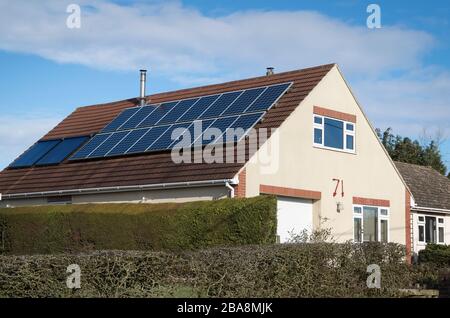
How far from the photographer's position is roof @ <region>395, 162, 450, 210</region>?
32312 mm

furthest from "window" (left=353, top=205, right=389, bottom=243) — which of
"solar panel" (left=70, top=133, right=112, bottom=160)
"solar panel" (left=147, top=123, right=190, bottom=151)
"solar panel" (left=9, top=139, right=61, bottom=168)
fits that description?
"solar panel" (left=9, top=139, right=61, bottom=168)

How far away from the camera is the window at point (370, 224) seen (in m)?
25.6

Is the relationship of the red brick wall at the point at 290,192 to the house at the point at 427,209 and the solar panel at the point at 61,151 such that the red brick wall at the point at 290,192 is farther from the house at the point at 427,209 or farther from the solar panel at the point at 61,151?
the solar panel at the point at 61,151

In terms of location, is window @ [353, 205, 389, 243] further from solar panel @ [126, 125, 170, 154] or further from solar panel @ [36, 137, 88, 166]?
solar panel @ [36, 137, 88, 166]

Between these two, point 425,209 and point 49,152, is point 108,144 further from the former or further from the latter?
point 425,209

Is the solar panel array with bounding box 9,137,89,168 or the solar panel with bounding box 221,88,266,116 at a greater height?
the solar panel with bounding box 221,88,266,116

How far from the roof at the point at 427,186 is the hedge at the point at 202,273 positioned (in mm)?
18586

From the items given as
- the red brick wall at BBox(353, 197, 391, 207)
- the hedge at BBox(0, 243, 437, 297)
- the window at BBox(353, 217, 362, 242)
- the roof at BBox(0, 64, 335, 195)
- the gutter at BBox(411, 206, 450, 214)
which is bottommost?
the hedge at BBox(0, 243, 437, 297)

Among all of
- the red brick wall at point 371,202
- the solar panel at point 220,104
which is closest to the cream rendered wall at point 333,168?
the red brick wall at point 371,202

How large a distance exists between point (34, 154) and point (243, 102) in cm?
1025

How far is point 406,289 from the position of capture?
15.1 metres

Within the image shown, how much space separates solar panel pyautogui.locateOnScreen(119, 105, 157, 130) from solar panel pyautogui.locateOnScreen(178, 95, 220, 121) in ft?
7.52
